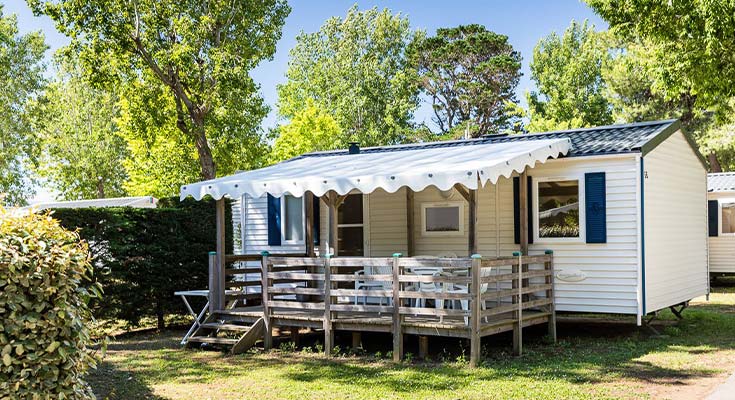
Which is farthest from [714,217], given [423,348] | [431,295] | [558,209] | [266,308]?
[266,308]

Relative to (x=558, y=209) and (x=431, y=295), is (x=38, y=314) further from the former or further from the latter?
(x=558, y=209)

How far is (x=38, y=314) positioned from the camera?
15.5ft

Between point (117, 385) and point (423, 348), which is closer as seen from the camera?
point (117, 385)

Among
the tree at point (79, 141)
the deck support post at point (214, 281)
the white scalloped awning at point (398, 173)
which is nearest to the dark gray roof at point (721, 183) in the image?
the white scalloped awning at point (398, 173)

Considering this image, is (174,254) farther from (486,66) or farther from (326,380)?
(486,66)

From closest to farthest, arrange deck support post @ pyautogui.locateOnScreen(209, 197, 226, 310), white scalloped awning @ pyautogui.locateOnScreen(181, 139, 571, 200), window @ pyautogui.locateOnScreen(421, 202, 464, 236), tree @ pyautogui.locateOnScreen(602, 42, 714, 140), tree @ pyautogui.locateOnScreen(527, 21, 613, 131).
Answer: white scalloped awning @ pyautogui.locateOnScreen(181, 139, 571, 200) < deck support post @ pyautogui.locateOnScreen(209, 197, 226, 310) < window @ pyautogui.locateOnScreen(421, 202, 464, 236) < tree @ pyautogui.locateOnScreen(602, 42, 714, 140) < tree @ pyautogui.locateOnScreen(527, 21, 613, 131)

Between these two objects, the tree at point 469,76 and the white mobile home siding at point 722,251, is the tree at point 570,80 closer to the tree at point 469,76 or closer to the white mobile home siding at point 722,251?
the tree at point 469,76

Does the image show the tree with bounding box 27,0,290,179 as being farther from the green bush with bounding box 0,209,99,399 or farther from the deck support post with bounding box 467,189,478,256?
the green bush with bounding box 0,209,99,399

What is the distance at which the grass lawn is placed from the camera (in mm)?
7207

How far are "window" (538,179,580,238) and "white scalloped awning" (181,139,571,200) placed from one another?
0.51 meters

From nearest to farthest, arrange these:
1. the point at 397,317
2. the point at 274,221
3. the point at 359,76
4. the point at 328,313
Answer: the point at 397,317
the point at 328,313
the point at 274,221
the point at 359,76

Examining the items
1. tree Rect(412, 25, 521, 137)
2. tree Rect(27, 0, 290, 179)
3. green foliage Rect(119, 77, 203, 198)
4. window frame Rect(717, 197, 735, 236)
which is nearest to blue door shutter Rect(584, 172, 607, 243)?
window frame Rect(717, 197, 735, 236)

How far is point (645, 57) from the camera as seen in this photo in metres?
16.6

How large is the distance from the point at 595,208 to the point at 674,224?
193 centimetres
